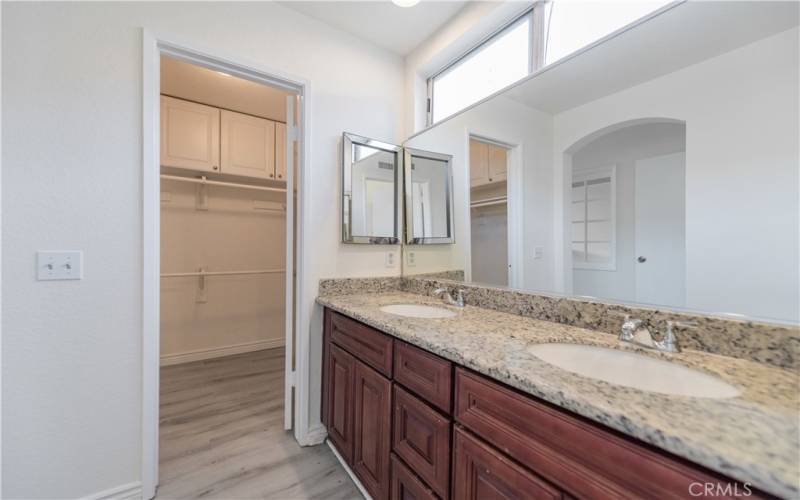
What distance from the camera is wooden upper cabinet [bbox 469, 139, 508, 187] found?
158cm

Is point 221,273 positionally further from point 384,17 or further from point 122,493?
point 384,17

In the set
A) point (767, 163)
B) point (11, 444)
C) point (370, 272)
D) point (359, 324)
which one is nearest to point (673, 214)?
point (767, 163)

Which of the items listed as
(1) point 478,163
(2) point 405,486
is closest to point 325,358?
(2) point 405,486

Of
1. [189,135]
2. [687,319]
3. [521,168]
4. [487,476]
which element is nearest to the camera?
[487,476]

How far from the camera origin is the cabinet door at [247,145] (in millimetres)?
2932

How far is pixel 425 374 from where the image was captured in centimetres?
101

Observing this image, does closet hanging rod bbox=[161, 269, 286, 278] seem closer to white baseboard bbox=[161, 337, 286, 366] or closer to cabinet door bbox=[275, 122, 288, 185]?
white baseboard bbox=[161, 337, 286, 366]

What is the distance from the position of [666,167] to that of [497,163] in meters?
0.73

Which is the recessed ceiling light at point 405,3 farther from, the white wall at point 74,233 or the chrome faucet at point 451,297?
the chrome faucet at point 451,297

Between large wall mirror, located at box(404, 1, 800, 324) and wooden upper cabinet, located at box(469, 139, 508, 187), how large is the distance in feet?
0.05

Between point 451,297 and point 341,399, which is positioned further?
point 451,297

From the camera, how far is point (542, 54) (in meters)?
1.46

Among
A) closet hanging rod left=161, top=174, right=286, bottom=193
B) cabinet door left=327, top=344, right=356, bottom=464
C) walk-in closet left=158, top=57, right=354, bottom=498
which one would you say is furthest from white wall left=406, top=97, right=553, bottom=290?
closet hanging rod left=161, top=174, right=286, bottom=193

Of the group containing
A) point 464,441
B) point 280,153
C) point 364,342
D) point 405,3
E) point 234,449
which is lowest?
point 234,449
